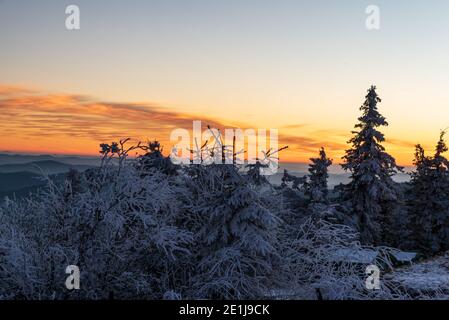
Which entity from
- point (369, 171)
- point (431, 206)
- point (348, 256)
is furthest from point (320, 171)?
point (348, 256)

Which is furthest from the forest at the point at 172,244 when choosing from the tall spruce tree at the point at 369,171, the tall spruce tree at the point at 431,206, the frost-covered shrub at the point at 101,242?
the tall spruce tree at the point at 431,206

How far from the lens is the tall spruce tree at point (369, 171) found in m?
33.4

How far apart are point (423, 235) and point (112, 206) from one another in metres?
33.3

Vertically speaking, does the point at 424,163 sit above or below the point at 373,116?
below

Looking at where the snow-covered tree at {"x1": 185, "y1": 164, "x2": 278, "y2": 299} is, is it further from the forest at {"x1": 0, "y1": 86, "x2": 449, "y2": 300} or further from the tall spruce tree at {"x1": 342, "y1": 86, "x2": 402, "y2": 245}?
the tall spruce tree at {"x1": 342, "y1": 86, "x2": 402, "y2": 245}

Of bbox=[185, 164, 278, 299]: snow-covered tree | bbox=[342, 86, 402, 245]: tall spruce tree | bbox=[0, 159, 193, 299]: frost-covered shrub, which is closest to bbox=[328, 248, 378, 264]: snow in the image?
bbox=[185, 164, 278, 299]: snow-covered tree

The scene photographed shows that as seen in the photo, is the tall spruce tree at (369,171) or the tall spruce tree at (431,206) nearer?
the tall spruce tree at (369,171)

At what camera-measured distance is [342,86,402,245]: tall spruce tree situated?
110 feet

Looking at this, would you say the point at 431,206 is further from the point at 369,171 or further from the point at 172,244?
the point at 172,244

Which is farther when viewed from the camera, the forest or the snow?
the snow

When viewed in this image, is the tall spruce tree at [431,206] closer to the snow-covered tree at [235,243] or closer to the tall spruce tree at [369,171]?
the tall spruce tree at [369,171]

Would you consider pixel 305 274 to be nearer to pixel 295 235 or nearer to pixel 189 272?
pixel 295 235
